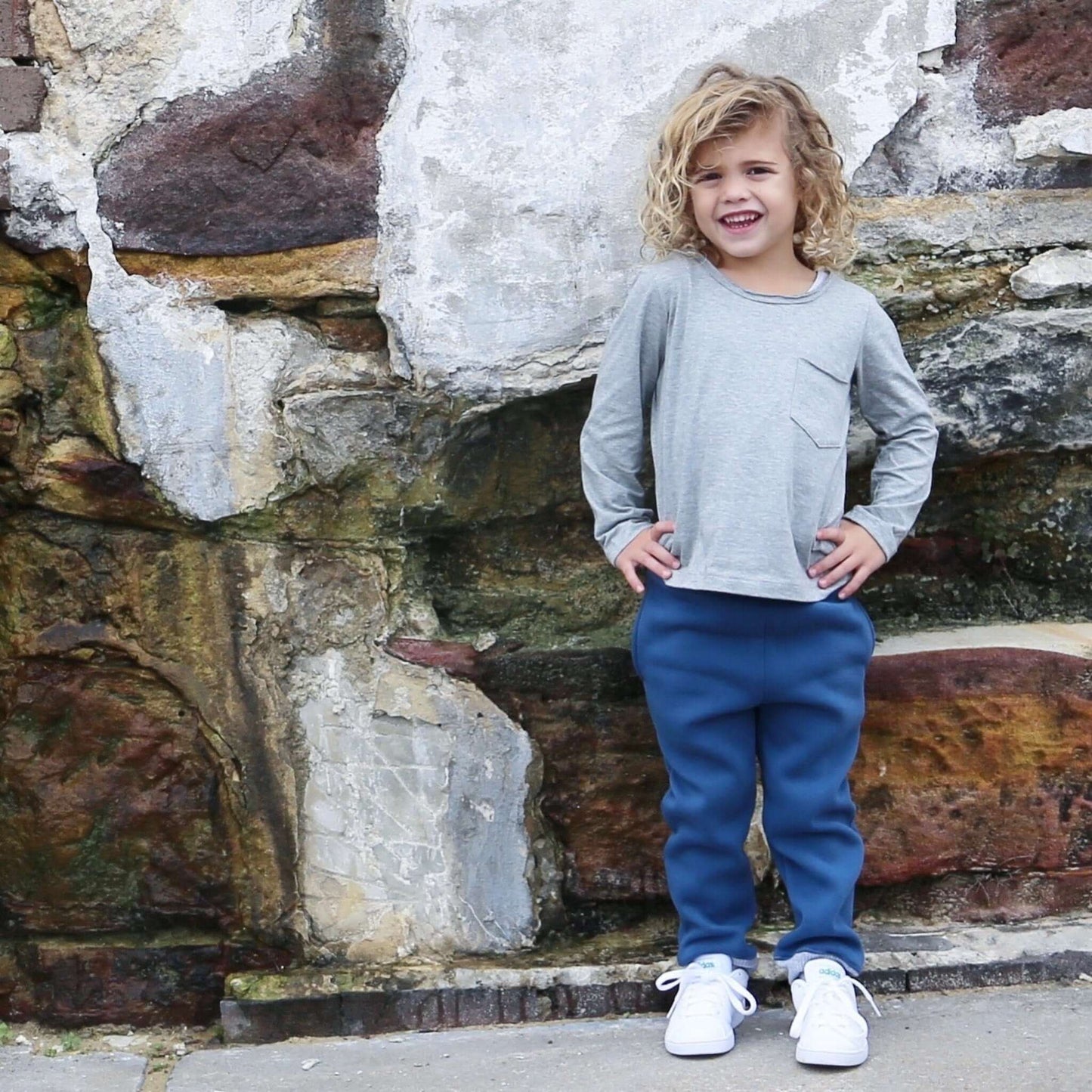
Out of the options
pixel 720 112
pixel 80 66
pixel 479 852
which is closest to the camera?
pixel 720 112

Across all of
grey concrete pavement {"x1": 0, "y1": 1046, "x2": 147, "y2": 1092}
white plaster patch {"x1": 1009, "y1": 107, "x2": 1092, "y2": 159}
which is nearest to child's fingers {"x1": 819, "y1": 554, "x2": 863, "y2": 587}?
white plaster patch {"x1": 1009, "y1": 107, "x2": 1092, "y2": 159}

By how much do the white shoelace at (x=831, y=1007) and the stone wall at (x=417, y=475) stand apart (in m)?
0.29

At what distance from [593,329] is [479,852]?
72cm

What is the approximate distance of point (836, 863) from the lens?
187 cm

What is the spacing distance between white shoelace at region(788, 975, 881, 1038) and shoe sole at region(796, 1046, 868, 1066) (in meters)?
0.03

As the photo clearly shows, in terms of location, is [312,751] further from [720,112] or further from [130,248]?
[720,112]

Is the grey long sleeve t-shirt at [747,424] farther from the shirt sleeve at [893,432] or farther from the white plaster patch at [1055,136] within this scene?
the white plaster patch at [1055,136]

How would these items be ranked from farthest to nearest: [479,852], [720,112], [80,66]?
1. [479,852]
2. [80,66]
3. [720,112]

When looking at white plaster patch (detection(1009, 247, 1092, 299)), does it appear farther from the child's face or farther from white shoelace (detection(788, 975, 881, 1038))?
white shoelace (detection(788, 975, 881, 1038))

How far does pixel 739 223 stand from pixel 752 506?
0.34 metres

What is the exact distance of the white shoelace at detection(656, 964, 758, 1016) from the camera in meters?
1.85

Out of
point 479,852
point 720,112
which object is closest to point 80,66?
point 720,112

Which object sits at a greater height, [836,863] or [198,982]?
[836,863]

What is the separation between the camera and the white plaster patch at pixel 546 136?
1963 mm
